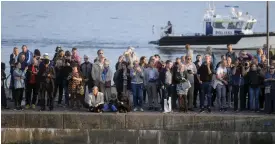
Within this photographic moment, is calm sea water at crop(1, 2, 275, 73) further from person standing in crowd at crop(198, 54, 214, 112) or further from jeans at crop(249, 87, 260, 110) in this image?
jeans at crop(249, 87, 260, 110)

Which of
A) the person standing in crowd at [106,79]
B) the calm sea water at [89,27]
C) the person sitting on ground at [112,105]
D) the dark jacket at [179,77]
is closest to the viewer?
the person sitting on ground at [112,105]

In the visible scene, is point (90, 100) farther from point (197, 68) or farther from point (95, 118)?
point (197, 68)

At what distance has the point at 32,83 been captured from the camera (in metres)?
24.2

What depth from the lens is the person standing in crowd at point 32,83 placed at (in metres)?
24.1

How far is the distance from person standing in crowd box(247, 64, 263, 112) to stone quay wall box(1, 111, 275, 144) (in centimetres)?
103

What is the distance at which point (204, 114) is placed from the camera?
23281 mm

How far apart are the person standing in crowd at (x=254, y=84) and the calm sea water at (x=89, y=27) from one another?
117ft

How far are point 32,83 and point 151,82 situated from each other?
3343 mm

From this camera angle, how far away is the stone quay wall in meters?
22.9

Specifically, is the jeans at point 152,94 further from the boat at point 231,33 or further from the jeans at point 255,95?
the boat at point 231,33

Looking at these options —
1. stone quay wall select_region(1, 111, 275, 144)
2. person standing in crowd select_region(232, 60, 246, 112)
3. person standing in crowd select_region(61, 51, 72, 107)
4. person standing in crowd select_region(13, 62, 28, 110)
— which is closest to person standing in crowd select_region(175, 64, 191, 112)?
stone quay wall select_region(1, 111, 275, 144)

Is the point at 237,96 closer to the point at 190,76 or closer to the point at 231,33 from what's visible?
the point at 190,76

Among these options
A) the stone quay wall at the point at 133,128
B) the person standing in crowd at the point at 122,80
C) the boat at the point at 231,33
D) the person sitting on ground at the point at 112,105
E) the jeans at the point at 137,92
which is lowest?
the stone quay wall at the point at 133,128

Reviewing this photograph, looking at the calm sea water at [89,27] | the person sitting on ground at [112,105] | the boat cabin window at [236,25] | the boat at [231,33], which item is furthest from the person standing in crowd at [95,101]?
the boat cabin window at [236,25]
